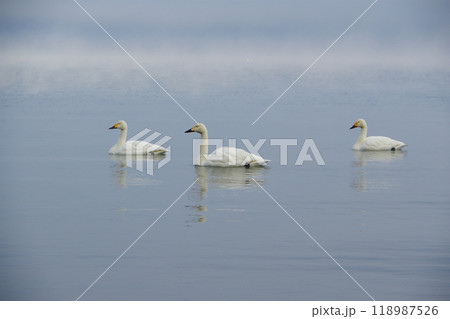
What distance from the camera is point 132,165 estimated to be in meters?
21.8

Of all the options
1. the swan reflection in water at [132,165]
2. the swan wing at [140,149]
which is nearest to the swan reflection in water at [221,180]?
the swan reflection in water at [132,165]

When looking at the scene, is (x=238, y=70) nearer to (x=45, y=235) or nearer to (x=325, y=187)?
(x=325, y=187)

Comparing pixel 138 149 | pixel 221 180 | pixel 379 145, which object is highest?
pixel 379 145

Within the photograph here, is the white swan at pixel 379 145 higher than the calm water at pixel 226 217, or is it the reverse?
the white swan at pixel 379 145

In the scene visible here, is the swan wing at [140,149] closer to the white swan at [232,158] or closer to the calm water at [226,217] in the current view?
the calm water at [226,217]

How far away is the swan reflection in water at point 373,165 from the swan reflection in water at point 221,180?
1.81 m

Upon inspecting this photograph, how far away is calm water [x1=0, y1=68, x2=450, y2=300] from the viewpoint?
11.9 metres

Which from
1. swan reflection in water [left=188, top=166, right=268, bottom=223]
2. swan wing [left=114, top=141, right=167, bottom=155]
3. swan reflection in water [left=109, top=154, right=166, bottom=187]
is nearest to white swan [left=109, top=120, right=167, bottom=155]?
swan wing [left=114, top=141, right=167, bottom=155]

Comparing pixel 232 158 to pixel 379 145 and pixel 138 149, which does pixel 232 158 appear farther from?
pixel 379 145

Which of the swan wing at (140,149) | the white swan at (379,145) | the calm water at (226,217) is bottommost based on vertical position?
the calm water at (226,217)

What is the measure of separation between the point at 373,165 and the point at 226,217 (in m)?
→ 7.08

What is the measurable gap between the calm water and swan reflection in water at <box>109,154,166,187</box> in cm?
12

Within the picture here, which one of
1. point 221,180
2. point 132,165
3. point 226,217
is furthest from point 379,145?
point 226,217

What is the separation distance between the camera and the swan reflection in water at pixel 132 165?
1923 centimetres
